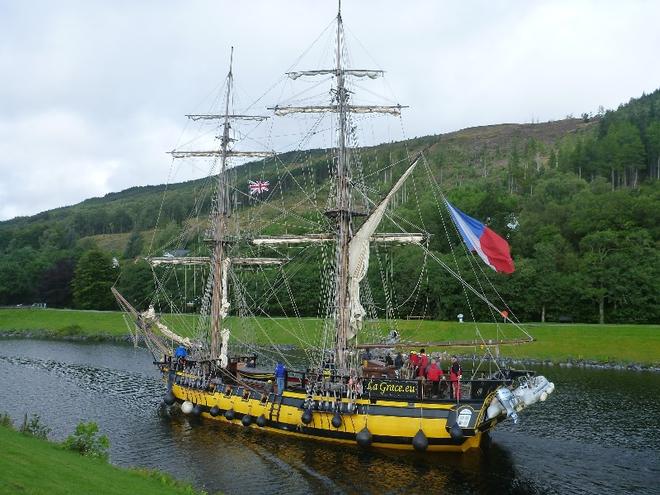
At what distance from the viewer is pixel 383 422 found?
29.3m

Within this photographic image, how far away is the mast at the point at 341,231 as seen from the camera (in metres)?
33.7

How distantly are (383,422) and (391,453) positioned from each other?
4.88ft

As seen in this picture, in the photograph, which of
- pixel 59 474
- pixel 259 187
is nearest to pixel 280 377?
pixel 59 474

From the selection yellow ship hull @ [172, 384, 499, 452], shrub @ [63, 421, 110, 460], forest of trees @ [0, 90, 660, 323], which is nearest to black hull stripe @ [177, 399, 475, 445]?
yellow ship hull @ [172, 384, 499, 452]

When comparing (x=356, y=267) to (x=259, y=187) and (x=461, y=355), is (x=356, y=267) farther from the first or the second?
(x=461, y=355)

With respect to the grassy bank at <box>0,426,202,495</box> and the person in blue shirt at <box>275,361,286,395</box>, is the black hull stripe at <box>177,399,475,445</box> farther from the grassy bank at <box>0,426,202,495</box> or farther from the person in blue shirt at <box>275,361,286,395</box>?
the grassy bank at <box>0,426,202,495</box>

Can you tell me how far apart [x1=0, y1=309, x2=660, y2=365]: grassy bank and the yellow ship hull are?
13084 millimetres

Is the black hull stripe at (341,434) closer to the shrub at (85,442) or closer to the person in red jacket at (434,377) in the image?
the person in red jacket at (434,377)

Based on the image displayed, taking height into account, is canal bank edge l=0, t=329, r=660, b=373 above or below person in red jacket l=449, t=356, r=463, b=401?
below

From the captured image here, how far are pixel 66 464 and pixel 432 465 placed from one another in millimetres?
16160

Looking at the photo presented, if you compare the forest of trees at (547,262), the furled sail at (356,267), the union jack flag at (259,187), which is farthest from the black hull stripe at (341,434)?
the union jack flag at (259,187)

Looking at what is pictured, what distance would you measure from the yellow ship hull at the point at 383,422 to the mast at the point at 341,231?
11.3 ft

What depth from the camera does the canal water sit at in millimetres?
24359

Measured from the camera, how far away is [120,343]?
8144 cm
